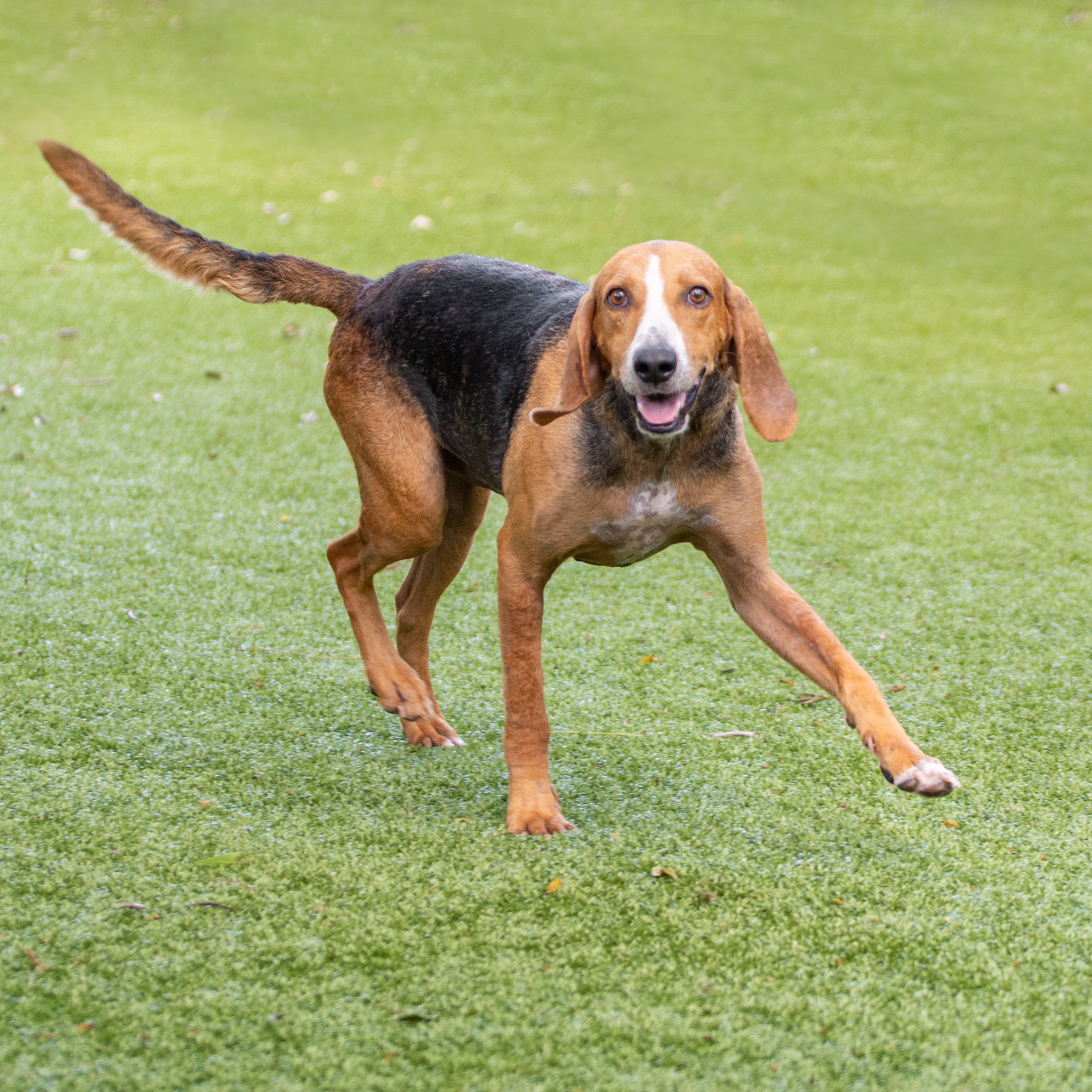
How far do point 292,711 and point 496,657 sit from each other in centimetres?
88

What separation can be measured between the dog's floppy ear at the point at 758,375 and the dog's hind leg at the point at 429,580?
137 centimetres

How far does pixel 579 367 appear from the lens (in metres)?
3.31

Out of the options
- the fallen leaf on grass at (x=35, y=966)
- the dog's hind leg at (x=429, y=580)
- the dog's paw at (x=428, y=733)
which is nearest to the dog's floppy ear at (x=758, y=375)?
the dog's hind leg at (x=429, y=580)

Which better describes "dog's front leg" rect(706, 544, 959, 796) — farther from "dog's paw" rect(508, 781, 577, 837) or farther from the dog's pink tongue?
"dog's paw" rect(508, 781, 577, 837)

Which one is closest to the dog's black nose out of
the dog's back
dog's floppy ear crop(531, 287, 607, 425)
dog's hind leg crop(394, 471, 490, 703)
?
dog's floppy ear crop(531, 287, 607, 425)

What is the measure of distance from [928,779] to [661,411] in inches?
41.6

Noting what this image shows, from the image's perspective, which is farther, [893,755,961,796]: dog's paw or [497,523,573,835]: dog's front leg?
[497,523,573,835]: dog's front leg

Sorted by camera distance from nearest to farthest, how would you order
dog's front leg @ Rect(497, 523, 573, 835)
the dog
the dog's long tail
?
the dog
dog's front leg @ Rect(497, 523, 573, 835)
the dog's long tail

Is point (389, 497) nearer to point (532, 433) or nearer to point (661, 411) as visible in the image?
point (532, 433)

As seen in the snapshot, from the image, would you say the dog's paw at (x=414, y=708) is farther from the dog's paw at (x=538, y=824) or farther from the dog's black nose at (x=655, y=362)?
the dog's black nose at (x=655, y=362)

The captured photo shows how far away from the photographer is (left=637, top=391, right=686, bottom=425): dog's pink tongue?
123 inches

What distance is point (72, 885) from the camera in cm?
310

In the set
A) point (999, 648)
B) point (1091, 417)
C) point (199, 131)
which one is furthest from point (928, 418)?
point (199, 131)

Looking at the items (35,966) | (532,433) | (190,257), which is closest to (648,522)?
(532,433)
